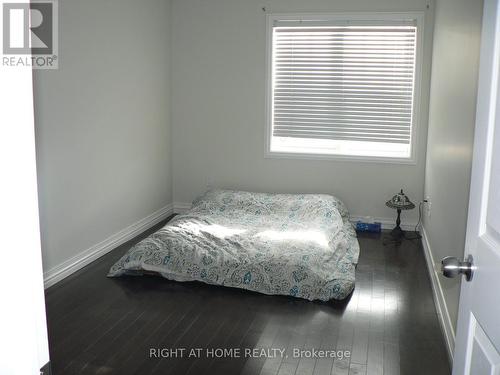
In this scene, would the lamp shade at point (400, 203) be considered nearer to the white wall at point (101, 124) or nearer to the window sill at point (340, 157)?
the window sill at point (340, 157)

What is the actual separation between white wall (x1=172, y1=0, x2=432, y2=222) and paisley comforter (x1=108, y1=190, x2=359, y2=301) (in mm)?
785

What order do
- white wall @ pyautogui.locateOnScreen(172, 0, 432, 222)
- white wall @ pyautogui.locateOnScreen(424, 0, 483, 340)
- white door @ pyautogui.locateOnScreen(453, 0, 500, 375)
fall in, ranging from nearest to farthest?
white door @ pyautogui.locateOnScreen(453, 0, 500, 375)
white wall @ pyautogui.locateOnScreen(424, 0, 483, 340)
white wall @ pyautogui.locateOnScreen(172, 0, 432, 222)

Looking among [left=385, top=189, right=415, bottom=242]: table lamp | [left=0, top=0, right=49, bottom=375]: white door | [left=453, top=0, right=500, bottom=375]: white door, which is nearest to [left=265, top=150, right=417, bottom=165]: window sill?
[left=385, top=189, right=415, bottom=242]: table lamp

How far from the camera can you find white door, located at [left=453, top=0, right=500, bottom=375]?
1.16m

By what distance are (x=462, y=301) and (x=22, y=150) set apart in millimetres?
1152

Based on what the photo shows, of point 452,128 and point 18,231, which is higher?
point 452,128

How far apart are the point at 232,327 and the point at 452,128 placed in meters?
1.81

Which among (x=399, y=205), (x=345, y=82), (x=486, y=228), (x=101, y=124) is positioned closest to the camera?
(x=486, y=228)

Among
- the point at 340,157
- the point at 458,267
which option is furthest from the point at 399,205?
the point at 458,267

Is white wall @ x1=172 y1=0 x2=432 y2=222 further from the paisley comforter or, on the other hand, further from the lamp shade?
the paisley comforter

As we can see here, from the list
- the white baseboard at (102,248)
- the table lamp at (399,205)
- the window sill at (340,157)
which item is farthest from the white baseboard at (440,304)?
the white baseboard at (102,248)

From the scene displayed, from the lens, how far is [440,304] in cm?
331

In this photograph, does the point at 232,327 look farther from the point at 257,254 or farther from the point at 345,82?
the point at 345,82

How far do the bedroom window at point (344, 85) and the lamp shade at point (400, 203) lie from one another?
43cm
